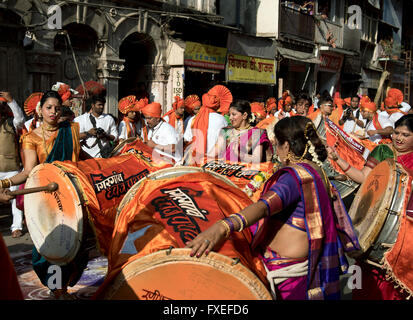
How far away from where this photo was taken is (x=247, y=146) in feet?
16.7

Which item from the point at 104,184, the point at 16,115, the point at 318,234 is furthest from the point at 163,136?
the point at 318,234

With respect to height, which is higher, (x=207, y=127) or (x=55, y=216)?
(x=207, y=127)

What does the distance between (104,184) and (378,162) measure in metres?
2.18

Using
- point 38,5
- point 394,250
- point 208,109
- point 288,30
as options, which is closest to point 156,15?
point 38,5

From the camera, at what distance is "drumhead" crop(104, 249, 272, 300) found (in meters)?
2.12

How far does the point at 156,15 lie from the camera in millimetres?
13398

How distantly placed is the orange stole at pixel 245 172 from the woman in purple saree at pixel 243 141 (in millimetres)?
212

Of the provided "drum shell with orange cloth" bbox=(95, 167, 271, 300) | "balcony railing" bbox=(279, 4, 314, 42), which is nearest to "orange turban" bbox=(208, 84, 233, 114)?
"drum shell with orange cloth" bbox=(95, 167, 271, 300)

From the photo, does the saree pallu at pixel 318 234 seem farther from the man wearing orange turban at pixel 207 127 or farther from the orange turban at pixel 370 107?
the orange turban at pixel 370 107

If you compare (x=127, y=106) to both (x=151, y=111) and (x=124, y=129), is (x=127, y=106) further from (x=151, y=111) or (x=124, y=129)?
(x=151, y=111)

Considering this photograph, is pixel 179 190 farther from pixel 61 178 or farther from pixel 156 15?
pixel 156 15

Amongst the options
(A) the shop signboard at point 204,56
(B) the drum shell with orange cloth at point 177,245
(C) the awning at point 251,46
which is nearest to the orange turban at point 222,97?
(B) the drum shell with orange cloth at point 177,245

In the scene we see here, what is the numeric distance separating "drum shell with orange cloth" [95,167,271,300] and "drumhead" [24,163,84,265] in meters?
0.44

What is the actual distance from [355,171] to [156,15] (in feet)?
35.6
